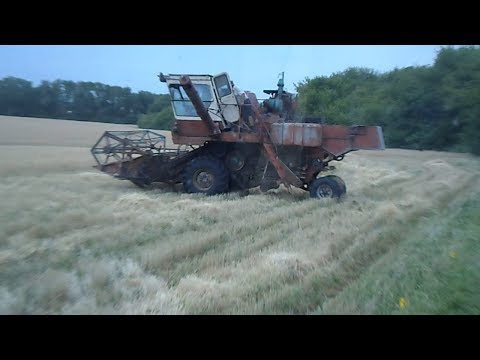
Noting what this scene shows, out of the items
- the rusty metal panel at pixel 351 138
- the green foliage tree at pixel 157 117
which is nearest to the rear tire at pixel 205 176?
the rusty metal panel at pixel 351 138

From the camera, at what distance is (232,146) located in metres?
10.5

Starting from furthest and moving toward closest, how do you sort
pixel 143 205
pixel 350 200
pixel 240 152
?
pixel 240 152, pixel 350 200, pixel 143 205

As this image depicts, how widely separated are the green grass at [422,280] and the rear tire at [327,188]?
10.7 feet

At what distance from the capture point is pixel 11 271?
428cm

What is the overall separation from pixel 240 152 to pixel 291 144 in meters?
1.35

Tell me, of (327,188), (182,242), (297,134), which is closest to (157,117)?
(297,134)

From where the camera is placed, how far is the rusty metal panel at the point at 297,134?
9.45 meters

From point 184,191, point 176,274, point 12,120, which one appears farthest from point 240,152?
point 12,120

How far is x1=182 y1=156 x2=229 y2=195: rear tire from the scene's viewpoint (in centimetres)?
999

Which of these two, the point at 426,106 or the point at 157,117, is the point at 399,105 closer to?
the point at 426,106

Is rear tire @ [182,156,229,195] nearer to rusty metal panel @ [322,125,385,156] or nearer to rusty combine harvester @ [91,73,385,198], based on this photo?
rusty combine harvester @ [91,73,385,198]

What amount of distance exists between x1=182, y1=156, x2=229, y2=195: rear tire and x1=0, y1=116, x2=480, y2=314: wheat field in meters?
0.44

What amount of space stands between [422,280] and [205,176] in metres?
6.63
